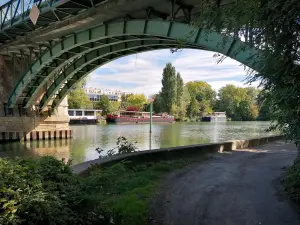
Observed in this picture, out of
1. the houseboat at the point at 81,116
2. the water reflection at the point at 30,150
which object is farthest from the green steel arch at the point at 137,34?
the houseboat at the point at 81,116

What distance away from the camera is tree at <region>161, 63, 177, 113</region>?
8500cm

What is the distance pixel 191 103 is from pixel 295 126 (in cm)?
9452

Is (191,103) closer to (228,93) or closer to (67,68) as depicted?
(228,93)

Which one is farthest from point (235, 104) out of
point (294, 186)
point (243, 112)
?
point (294, 186)

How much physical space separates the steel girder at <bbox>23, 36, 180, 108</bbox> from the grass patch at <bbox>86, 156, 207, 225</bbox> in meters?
11.9

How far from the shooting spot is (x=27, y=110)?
101 feet

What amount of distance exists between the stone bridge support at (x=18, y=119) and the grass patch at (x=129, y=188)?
78.9 ft

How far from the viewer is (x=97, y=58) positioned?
24.2m

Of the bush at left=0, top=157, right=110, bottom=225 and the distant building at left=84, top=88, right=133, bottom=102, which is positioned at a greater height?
the distant building at left=84, top=88, right=133, bottom=102

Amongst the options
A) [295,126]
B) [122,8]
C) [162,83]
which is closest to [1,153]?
[122,8]

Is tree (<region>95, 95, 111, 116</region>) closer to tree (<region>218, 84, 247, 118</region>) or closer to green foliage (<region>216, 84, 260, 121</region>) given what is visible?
green foliage (<region>216, 84, 260, 121</region>)

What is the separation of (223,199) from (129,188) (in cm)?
194

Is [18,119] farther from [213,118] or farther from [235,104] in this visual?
[235,104]

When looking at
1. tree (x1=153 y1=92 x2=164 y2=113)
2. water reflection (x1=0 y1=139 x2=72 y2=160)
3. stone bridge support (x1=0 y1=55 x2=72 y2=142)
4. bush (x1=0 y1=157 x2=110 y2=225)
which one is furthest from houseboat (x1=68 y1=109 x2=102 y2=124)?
bush (x1=0 y1=157 x2=110 y2=225)
